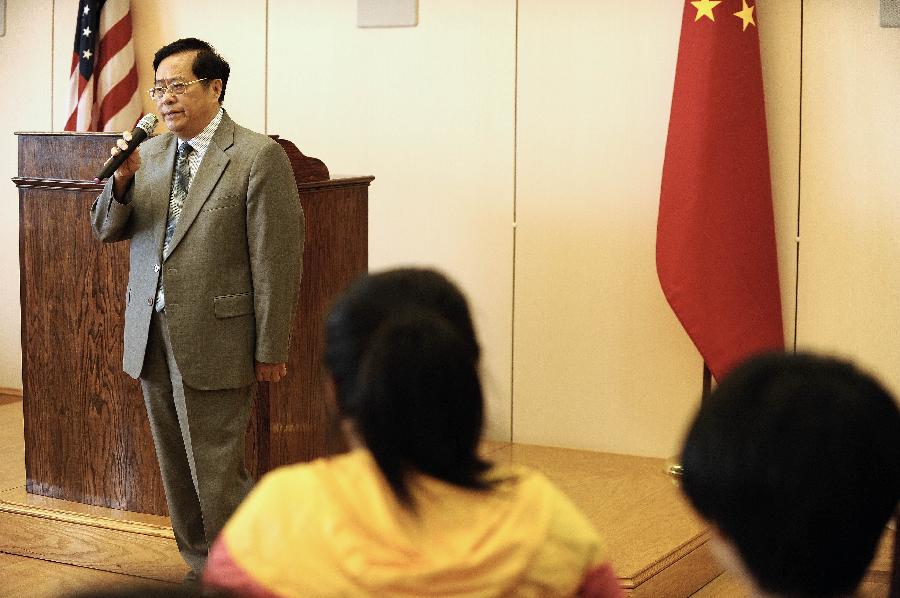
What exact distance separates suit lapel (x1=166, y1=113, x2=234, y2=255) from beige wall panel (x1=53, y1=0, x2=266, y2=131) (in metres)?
2.38

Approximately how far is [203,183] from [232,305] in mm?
354

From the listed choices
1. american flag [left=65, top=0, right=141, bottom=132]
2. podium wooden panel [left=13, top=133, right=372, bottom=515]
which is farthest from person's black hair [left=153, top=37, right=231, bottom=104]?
american flag [left=65, top=0, right=141, bottom=132]

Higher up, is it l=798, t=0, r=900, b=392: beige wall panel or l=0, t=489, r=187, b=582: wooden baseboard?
l=798, t=0, r=900, b=392: beige wall panel

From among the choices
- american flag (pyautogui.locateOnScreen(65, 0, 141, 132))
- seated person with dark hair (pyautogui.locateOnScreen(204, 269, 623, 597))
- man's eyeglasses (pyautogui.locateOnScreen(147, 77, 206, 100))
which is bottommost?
seated person with dark hair (pyautogui.locateOnScreen(204, 269, 623, 597))

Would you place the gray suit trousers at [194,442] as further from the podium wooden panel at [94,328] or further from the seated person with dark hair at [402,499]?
the seated person with dark hair at [402,499]

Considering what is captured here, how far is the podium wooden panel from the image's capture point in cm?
430

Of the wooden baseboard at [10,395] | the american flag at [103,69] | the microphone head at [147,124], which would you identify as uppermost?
the american flag at [103,69]

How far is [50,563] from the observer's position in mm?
4328

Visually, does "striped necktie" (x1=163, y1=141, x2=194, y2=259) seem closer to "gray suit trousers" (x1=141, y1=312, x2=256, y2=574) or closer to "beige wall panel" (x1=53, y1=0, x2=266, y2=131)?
"gray suit trousers" (x1=141, y1=312, x2=256, y2=574)

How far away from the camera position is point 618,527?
4359 mm

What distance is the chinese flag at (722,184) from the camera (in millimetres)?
4766

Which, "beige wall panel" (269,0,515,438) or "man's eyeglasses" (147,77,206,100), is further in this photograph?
"beige wall panel" (269,0,515,438)

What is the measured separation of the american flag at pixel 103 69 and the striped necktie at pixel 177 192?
2.43 m

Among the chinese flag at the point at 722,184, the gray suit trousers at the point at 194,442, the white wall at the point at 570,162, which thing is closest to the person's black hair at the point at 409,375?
the gray suit trousers at the point at 194,442
